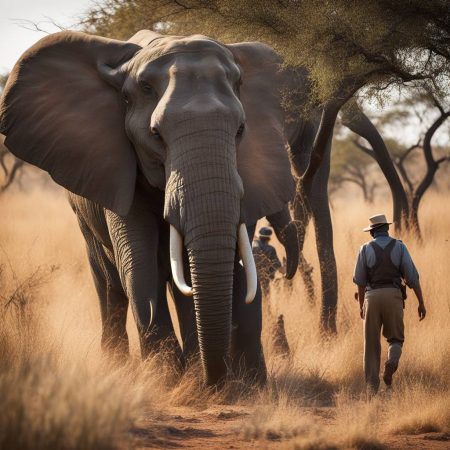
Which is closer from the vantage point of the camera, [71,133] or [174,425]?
[174,425]

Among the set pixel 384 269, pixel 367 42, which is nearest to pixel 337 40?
pixel 367 42

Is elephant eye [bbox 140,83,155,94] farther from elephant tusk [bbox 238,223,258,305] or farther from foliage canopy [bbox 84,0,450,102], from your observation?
foliage canopy [bbox 84,0,450,102]

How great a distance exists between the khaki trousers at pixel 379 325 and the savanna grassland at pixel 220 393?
225 mm

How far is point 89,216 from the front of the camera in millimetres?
8773

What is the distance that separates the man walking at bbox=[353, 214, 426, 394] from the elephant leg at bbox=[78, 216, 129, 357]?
2135mm

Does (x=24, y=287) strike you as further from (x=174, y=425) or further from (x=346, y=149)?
(x=346, y=149)

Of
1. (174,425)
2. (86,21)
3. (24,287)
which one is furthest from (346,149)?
(174,425)

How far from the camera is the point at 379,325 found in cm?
799

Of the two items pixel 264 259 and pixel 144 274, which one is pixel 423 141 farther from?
pixel 144 274

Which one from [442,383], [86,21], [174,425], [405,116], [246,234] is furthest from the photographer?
[405,116]

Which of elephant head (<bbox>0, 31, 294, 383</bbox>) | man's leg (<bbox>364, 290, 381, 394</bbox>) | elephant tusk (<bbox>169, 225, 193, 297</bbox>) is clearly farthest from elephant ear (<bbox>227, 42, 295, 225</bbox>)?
man's leg (<bbox>364, 290, 381, 394</bbox>)

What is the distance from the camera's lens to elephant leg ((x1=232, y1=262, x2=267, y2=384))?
7.72 metres

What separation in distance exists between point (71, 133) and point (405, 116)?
28.5 m

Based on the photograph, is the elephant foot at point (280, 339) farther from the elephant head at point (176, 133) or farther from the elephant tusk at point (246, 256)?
the elephant tusk at point (246, 256)
